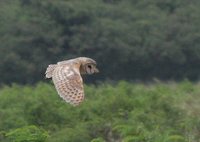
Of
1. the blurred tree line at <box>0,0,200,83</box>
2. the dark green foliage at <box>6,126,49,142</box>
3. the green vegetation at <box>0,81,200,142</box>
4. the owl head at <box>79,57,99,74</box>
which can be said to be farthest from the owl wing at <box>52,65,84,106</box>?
the blurred tree line at <box>0,0,200,83</box>

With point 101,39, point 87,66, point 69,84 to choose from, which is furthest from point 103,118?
point 101,39

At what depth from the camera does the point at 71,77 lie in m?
12.1

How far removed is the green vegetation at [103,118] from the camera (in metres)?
15.8

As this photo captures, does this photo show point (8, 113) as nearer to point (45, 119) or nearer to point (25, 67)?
point (45, 119)

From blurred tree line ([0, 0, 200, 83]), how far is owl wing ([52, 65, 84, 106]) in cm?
2427

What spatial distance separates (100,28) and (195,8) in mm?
4523

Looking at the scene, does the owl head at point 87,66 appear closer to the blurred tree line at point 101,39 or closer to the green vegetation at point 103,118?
the green vegetation at point 103,118

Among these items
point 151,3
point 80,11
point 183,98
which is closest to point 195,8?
point 151,3

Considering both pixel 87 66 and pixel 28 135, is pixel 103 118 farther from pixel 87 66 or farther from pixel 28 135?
pixel 87 66

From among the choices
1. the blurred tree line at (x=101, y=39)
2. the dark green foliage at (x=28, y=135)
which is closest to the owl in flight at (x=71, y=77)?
the dark green foliage at (x=28, y=135)

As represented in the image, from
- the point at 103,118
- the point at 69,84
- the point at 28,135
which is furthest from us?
the point at 103,118

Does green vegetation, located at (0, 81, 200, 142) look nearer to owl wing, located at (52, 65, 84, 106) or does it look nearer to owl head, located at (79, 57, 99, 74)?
owl head, located at (79, 57, 99, 74)

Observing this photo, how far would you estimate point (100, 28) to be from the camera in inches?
1661

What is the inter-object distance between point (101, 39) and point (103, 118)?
875 inches
